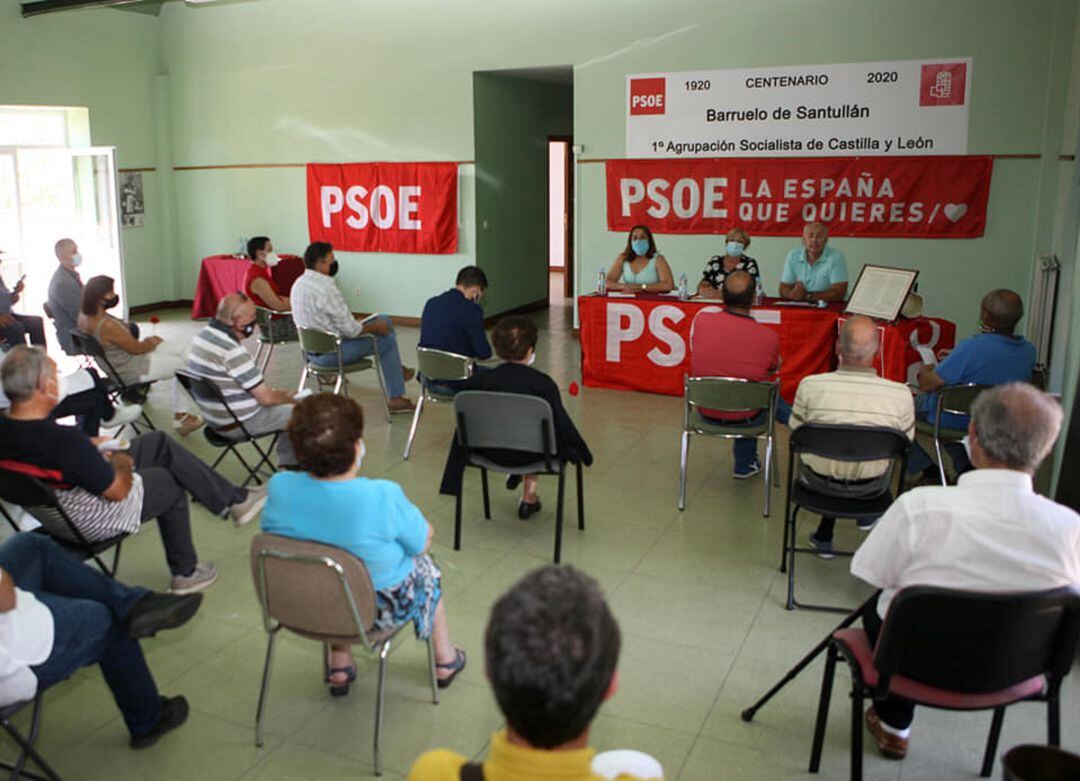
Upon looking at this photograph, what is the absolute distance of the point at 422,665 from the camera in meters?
3.32

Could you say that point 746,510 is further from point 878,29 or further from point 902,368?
point 878,29

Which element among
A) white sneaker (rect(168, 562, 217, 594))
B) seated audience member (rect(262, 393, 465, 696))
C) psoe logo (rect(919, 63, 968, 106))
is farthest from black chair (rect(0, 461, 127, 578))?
psoe logo (rect(919, 63, 968, 106))

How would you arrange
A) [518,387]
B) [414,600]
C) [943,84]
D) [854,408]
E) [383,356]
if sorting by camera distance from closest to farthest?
[414,600] → [854,408] → [518,387] → [383,356] → [943,84]

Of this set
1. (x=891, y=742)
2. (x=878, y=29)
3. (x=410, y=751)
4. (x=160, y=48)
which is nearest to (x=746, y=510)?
(x=891, y=742)

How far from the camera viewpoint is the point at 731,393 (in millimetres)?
4691

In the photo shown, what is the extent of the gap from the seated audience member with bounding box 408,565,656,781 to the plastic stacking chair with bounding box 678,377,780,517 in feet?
11.4

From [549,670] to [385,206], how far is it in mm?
9476

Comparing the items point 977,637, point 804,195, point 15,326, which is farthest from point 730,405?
point 15,326

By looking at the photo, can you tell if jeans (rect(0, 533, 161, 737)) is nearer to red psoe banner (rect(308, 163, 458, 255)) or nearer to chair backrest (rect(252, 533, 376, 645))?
chair backrest (rect(252, 533, 376, 645))

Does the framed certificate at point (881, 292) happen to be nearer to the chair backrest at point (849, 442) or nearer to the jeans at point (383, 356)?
the chair backrest at point (849, 442)

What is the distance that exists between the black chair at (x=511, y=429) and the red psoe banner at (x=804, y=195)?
5033 mm

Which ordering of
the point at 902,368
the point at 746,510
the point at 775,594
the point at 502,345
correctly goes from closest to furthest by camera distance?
the point at 775,594
the point at 502,345
the point at 746,510
the point at 902,368

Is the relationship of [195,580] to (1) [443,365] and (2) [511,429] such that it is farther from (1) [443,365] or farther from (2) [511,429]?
(1) [443,365]

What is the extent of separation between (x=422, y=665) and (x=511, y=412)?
1145mm
